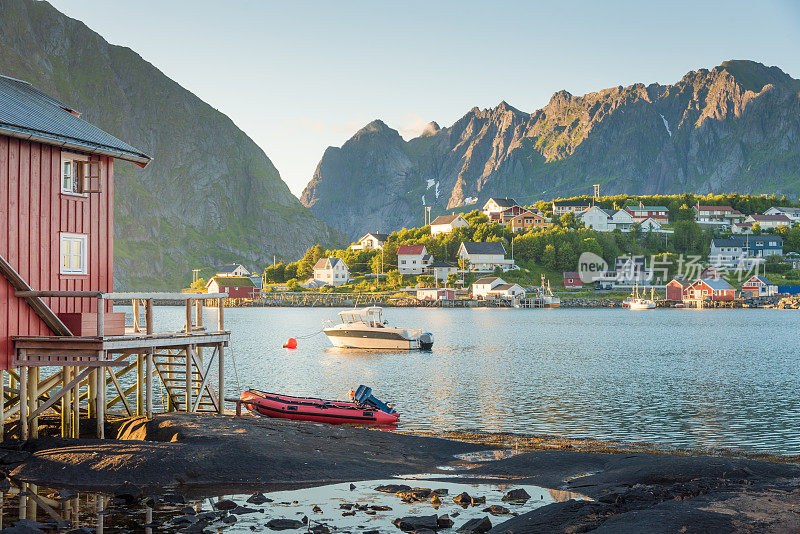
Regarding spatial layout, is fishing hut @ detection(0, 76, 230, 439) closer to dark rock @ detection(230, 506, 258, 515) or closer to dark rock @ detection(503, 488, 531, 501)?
dark rock @ detection(230, 506, 258, 515)

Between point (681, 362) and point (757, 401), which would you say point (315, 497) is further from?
point (681, 362)

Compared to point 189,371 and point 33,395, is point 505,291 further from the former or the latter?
point 33,395

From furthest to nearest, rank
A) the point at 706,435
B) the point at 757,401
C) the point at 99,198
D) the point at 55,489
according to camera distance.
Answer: the point at 757,401, the point at 706,435, the point at 99,198, the point at 55,489

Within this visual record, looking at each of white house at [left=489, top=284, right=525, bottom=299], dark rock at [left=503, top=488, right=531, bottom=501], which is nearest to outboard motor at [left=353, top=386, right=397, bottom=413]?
dark rock at [left=503, top=488, right=531, bottom=501]

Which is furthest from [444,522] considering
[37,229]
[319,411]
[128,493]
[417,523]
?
[37,229]

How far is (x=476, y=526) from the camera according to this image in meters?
16.6

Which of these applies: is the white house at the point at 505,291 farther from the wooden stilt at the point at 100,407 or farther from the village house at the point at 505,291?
the wooden stilt at the point at 100,407

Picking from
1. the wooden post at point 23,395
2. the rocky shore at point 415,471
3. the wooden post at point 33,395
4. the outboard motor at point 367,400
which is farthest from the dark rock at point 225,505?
the outboard motor at point 367,400

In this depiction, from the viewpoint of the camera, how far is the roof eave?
22.7m

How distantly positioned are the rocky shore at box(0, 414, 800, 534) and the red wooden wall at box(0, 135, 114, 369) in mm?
3949

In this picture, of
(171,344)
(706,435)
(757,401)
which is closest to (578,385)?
(757,401)

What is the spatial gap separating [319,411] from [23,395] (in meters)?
12.0

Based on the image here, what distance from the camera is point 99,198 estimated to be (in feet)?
85.7

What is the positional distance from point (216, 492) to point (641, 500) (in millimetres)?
10521
